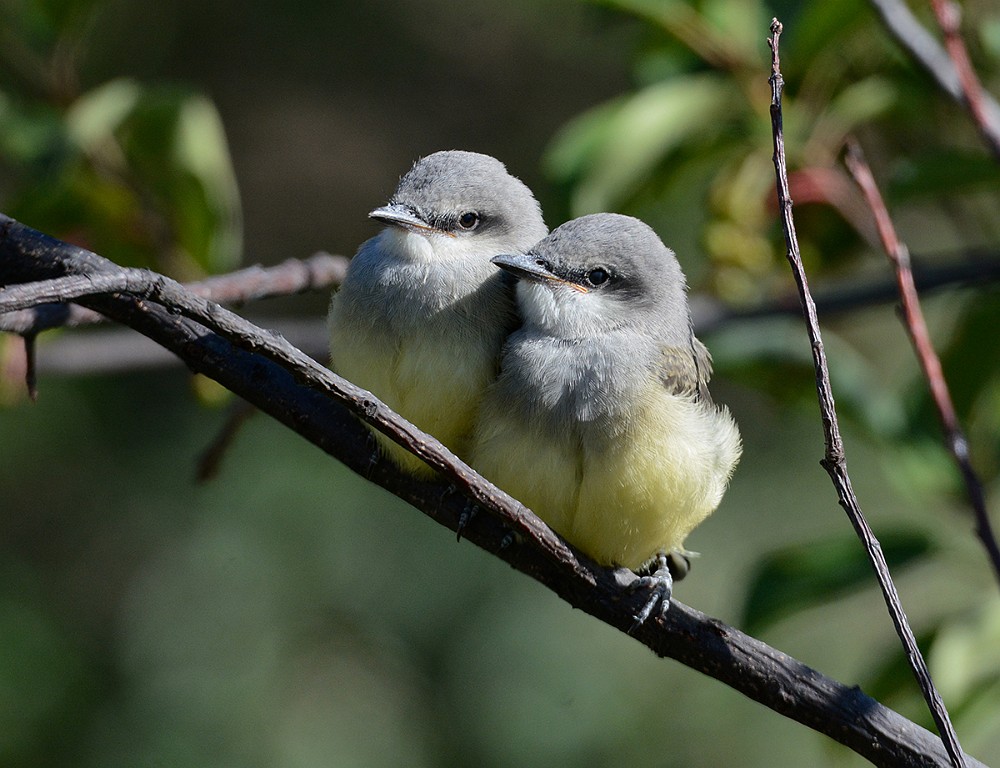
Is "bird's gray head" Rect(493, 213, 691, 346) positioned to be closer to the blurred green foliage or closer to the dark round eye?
the dark round eye

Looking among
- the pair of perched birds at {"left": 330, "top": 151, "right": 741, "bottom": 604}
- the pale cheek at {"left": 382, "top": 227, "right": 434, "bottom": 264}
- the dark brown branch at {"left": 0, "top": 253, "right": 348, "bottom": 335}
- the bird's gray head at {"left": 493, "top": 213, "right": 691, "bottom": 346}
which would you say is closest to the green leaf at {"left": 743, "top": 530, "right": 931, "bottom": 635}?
the pair of perched birds at {"left": 330, "top": 151, "right": 741, "bottom": 604}

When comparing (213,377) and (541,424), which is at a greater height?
(541,424)

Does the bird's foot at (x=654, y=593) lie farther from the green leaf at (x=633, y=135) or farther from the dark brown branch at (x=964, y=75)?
the dark brown branch at (x=964, y=75)

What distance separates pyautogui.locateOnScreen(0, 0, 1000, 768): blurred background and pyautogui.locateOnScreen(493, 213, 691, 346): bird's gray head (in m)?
0.50

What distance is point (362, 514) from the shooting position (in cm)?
651

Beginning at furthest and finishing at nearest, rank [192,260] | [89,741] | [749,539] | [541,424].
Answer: [749,539], [89,741], [192,260], [541,424]

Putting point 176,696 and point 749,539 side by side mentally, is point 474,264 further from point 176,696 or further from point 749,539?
point 749,539

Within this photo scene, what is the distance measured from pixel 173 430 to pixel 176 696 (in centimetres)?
153

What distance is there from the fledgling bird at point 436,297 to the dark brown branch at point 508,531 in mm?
110

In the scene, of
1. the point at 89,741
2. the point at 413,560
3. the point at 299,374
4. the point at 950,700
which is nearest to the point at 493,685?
the point at 413,560

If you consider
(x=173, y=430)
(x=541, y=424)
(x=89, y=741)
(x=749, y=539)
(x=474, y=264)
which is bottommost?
(x=89, y=741)

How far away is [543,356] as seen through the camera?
108 inches

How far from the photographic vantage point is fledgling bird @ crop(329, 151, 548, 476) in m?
2.66

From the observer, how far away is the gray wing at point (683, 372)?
9.37ft
